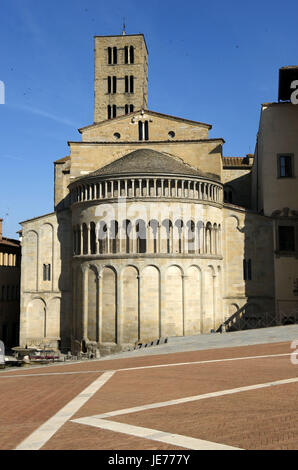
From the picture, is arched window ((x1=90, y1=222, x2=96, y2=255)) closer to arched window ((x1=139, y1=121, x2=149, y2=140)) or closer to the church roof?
the church roof

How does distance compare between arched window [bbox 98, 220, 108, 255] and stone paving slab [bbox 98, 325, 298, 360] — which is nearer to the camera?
stone paving slab [bbox 98, 325, 298, 360]

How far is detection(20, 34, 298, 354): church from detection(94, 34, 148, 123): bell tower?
82.2ft

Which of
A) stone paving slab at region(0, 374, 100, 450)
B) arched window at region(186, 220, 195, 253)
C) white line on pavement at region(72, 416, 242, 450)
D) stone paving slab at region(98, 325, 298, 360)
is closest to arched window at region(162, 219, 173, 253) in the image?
arched window at region(186, 220, 195, 253)

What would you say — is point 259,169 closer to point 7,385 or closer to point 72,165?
point 72,165

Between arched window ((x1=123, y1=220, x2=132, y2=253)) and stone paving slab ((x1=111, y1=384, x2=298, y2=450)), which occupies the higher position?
arched window ((x1=123, y1=220, x2=132, y2=253))

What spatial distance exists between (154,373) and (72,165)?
3178cm

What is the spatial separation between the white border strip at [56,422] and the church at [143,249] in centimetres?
2120

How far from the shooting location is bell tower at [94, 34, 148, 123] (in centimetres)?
7269

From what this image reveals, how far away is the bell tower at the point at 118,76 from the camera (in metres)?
72.7

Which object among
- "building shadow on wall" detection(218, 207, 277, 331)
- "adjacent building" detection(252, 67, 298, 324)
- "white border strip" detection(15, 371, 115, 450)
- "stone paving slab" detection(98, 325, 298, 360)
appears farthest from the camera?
"building shadow on wall" detection(218, 207, 277, 331)

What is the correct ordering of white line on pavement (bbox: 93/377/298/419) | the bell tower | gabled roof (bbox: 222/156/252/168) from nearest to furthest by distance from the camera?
1. white line on pavement (bbox: 93/377/298/419)
2. gabled roof (bbox: 222/156/252/168)
3. the bell tower

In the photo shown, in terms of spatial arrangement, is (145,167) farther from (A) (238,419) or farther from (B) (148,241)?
(A) (238,419)

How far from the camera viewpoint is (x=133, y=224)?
37.5m

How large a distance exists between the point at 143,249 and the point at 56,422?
27.0 m
